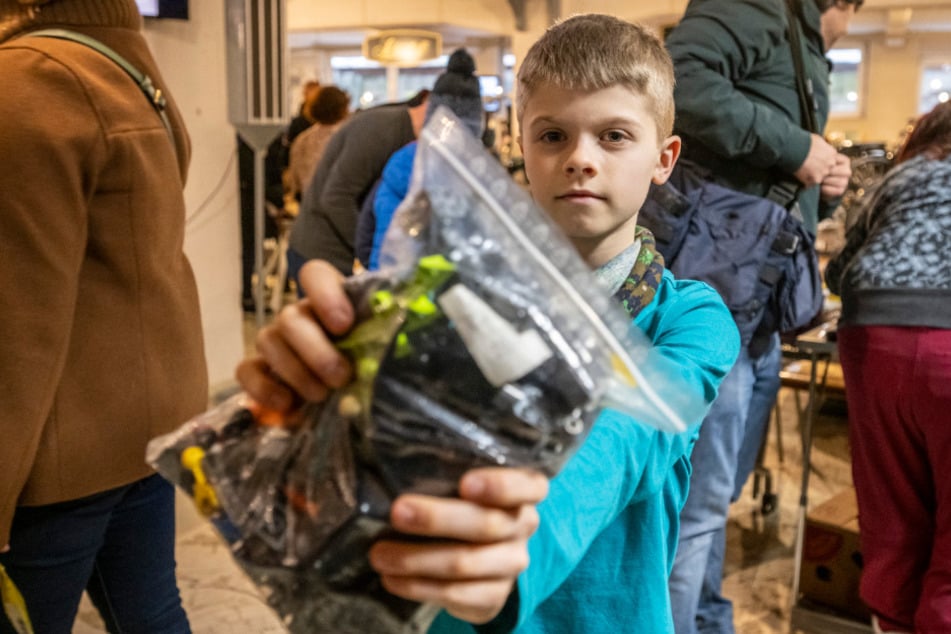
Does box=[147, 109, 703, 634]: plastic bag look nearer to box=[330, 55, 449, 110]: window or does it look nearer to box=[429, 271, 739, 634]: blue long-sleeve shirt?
box=[429, 271, 739, 634]: blue long-sleeve shirt

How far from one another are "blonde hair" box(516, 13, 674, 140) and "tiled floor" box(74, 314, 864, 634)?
178cm

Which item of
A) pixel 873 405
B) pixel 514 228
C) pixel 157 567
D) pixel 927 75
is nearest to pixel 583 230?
pixel 514 228

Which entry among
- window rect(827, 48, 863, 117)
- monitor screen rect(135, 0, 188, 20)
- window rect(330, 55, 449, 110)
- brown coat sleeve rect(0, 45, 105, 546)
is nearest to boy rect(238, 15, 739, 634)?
brown coat sleeve rect(0, 45, 105, 546)

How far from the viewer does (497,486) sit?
449 mm

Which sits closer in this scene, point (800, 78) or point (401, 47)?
point (800, 78)

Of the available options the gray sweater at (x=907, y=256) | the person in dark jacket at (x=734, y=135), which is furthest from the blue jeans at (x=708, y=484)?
the gray sweater at (x=907, y=256)

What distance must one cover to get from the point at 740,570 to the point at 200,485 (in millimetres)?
2575

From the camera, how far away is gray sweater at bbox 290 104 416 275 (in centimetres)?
253

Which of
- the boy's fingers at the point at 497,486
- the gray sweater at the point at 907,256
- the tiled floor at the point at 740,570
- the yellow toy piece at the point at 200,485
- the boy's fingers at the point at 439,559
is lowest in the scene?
the tiled floor at the point at 740,570

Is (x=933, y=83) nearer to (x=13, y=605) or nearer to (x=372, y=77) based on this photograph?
(x=372, y=77)

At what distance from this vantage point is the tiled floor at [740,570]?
236cm

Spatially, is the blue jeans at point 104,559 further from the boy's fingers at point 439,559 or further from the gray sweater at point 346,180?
the gray sweater at point 346,180

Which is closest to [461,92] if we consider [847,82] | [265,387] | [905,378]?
[905,378]

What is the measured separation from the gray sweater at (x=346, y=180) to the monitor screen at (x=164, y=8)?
3.37ft
